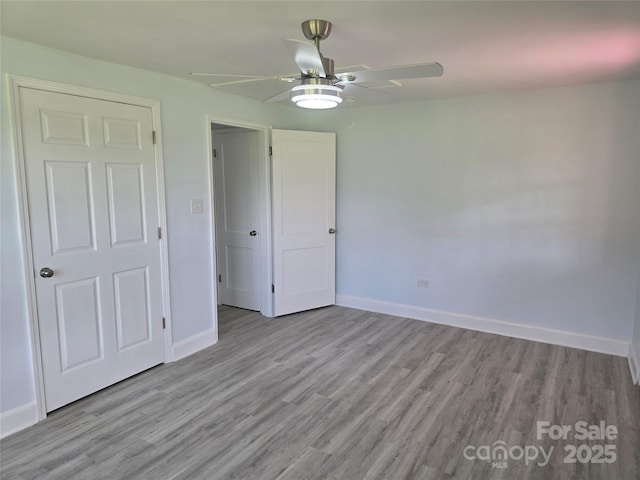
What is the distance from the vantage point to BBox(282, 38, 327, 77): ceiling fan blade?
6.04ft

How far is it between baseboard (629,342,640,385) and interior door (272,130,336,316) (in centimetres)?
293

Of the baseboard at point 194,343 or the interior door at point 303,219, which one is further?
the interior door at point 303,219

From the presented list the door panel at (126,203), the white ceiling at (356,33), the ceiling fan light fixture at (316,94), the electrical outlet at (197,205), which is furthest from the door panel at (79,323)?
the ceiling fan light fixture at (316,94)

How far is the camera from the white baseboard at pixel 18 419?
2.51 metres

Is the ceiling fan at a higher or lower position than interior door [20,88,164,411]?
higher

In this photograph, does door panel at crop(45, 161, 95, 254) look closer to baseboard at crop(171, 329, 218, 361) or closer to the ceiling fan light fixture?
baseboard at crop(171, 329, 218, 361)

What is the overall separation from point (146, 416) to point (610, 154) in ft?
13.6

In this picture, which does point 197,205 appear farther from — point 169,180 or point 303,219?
point 303,219

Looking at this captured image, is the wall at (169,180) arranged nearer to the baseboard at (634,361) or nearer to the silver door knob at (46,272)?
the silver door knob at (46,272)

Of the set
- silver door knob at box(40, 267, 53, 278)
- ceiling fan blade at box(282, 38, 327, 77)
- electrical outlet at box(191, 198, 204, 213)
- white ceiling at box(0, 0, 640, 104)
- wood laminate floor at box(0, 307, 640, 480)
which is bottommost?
wood laminate floor at box(0, 307, 640, 480)

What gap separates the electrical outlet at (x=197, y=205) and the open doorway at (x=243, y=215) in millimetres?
607

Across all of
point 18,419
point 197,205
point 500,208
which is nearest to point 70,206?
point 197,205

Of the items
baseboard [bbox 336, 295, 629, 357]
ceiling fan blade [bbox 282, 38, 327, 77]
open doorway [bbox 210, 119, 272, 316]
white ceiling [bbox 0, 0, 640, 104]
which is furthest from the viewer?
open doorway [bbox 210, 119, 272, 316]

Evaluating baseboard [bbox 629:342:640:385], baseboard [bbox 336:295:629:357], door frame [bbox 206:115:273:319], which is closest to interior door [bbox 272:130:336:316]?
door frame [bbox 206:115:273:319]
